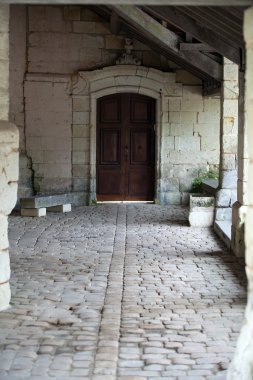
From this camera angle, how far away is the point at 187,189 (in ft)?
36.8

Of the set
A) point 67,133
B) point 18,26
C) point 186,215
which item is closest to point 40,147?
point 67,133

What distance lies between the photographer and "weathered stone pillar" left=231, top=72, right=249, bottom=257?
6566 mm

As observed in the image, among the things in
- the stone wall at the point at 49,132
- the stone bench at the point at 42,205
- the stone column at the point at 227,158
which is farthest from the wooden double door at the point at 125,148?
the stone column at the point at 227,158

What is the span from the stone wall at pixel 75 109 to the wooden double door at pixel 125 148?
42 centimetres

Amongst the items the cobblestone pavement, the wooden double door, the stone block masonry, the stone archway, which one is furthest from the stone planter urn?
the stone block masonry

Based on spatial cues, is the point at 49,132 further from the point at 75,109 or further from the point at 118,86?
the point at 118,86

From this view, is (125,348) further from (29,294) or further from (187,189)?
(187,189)

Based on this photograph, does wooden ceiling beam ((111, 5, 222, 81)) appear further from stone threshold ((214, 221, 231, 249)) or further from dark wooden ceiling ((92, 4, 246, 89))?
stone threshold ((214, 221, 231, 249))

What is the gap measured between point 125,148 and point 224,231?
4.20 meters

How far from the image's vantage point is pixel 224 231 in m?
7.71

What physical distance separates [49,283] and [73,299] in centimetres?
59

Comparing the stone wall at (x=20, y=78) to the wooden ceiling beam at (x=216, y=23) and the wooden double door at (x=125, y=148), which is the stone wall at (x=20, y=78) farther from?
the wooden ceiling beam at (x=216, y=23)

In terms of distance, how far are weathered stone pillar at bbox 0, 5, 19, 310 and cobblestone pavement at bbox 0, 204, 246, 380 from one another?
520 millimetres

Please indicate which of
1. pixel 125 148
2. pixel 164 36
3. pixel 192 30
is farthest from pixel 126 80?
pixel 192 30
